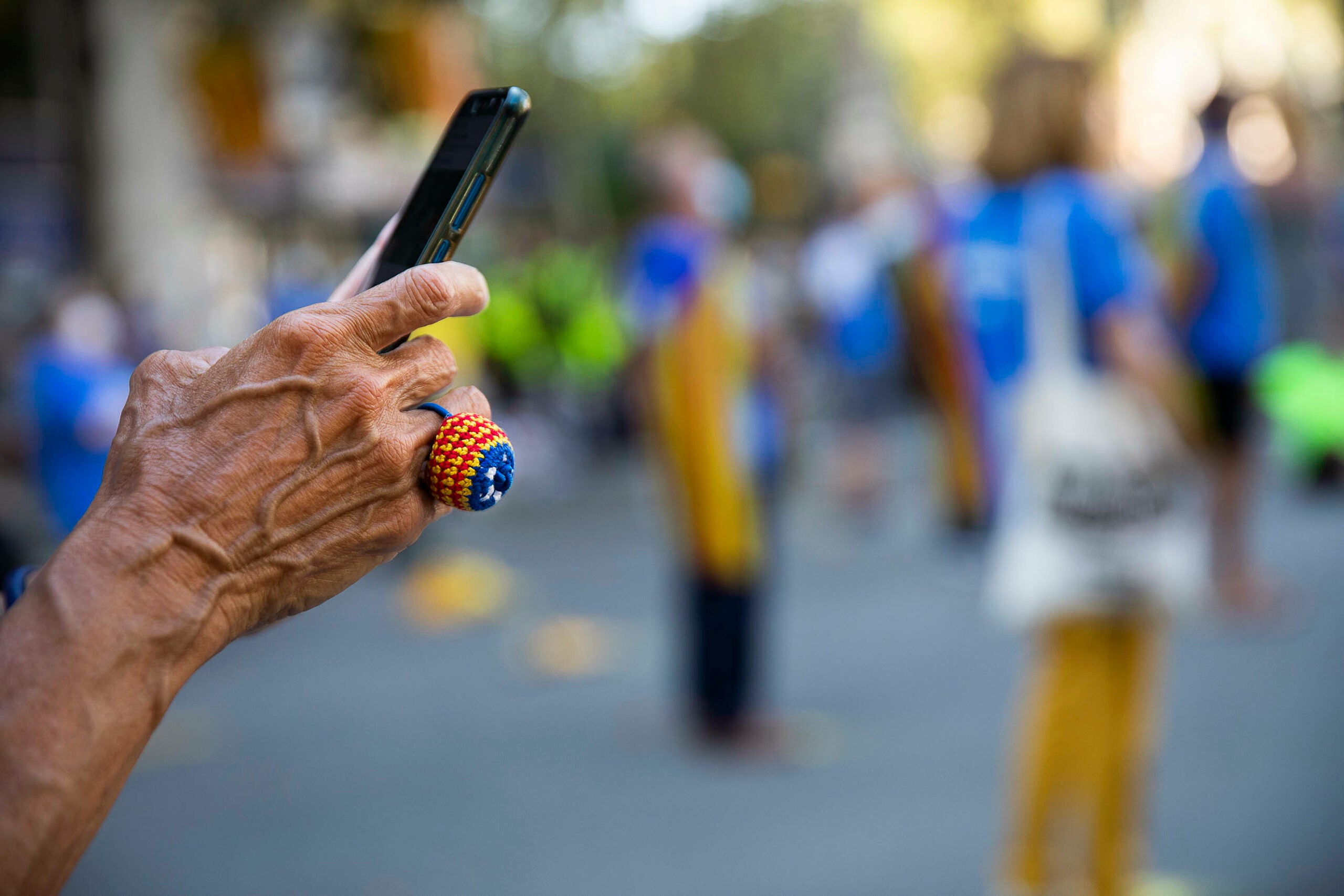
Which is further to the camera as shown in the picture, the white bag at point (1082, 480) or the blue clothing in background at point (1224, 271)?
the blue clothing in background at point (1224, 271)

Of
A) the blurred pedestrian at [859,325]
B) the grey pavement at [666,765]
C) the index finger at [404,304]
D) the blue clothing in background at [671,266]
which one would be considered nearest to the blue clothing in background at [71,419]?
the grey pavement at [666,765]

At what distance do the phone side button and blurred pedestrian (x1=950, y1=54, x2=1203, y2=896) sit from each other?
179cm

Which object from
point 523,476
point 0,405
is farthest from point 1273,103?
point 0,405

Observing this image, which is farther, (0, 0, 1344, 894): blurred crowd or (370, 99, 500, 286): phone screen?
(0, 0, 1344, 894): blurred crowd

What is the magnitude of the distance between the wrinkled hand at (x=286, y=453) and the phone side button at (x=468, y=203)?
61mm

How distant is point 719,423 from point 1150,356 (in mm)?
1801

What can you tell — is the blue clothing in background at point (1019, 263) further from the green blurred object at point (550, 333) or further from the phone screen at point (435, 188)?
the green blurred object at point (550, 333)

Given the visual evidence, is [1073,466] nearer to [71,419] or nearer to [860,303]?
[71,419]

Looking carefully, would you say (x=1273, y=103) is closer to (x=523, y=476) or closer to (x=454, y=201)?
(x=454, y=201)

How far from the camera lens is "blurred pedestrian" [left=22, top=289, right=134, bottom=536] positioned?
4.75m

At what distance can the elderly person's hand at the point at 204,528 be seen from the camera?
85cm

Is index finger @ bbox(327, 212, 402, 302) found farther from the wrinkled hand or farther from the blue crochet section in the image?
the blue crochet section

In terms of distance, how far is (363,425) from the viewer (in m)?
0.99

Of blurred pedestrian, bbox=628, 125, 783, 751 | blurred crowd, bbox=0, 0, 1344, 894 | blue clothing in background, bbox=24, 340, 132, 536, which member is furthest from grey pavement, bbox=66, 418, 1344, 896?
blue clothing in background, bbox=24, 340, 132, 536
